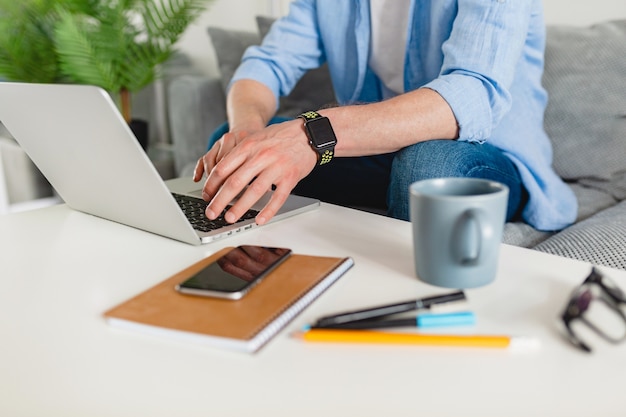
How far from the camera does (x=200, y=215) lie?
0.77 metres

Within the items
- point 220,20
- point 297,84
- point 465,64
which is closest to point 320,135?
point 465,64

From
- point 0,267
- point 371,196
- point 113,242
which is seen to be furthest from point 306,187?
point 0,267

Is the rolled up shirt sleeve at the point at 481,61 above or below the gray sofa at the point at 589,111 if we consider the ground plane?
above

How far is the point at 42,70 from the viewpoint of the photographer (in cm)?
212

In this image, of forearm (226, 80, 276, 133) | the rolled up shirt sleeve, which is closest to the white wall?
forearm (226, 80, 276, 133)

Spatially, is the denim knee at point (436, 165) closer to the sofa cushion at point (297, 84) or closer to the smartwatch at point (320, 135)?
the smartwatch at point (320, 135)

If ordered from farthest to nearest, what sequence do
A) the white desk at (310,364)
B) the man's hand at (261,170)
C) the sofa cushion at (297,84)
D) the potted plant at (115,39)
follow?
the potted plant at (115,39)
the sofa cushion at (297,84)
the man's hand at (261,170)
the white desk at (310,364)

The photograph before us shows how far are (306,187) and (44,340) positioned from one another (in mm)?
708

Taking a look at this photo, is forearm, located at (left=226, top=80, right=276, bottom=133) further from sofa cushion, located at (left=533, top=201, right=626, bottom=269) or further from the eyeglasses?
the eyeglasses

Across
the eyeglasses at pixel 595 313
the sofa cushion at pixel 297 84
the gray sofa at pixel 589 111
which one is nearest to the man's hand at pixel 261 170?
the eyeglasses at pixel 595 313

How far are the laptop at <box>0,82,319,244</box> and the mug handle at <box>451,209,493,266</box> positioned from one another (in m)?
0.29

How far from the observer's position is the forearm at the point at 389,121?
838 mm

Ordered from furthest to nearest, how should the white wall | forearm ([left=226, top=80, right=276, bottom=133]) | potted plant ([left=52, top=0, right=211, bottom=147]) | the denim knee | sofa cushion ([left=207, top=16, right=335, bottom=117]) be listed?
the white wall, potted plant ([left=52, top=0, right=211, bottom=147]), sofa cushion ([left=207, top=16, right=335, bottom=117]), forearm ([left=226, top=80, right=276, bottom=133]), the denim knee

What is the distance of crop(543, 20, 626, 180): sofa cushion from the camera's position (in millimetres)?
1273
